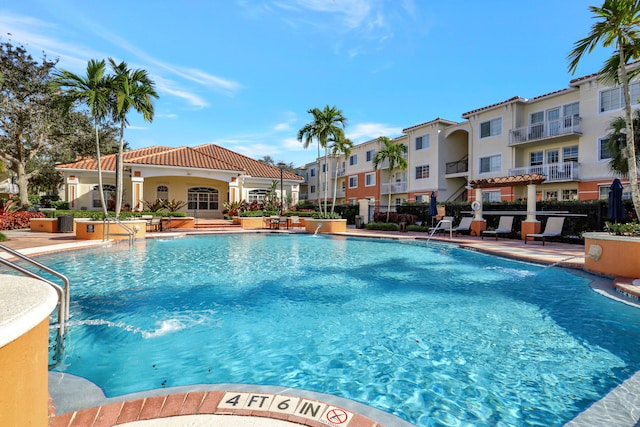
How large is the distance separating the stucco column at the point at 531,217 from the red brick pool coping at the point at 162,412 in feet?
50.9

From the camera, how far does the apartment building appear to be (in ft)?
63.3

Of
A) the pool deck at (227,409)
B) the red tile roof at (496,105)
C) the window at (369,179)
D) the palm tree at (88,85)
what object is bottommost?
the pool deck at (227,409)

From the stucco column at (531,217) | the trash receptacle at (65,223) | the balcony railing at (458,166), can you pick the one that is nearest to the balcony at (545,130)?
the balcony railing at (458,166)

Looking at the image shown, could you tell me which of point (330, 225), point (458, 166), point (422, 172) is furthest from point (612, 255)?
point (422, 172)

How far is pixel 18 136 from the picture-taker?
22688 millimetres

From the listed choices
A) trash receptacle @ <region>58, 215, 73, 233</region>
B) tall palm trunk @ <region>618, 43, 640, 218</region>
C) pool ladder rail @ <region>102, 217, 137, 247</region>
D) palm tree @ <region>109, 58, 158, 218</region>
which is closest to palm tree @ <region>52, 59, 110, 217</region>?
palm tree @ <region>109, 58, 158, 218</region>

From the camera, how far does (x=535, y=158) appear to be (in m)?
23.4

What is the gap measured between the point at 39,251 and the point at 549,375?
43.1 ft

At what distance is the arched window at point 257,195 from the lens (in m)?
28.8

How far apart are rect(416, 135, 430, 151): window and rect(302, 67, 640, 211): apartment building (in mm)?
91

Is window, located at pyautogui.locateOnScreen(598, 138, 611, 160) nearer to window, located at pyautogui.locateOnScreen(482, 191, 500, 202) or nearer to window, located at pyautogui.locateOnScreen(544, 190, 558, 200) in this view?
window, located at pyautogui.locateOnScreen(544, 190, 558, 200)

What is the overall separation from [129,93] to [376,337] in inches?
590

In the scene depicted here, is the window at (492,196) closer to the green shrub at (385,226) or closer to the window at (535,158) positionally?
the window at (535,158)

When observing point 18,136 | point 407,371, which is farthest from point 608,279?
point 18,136
